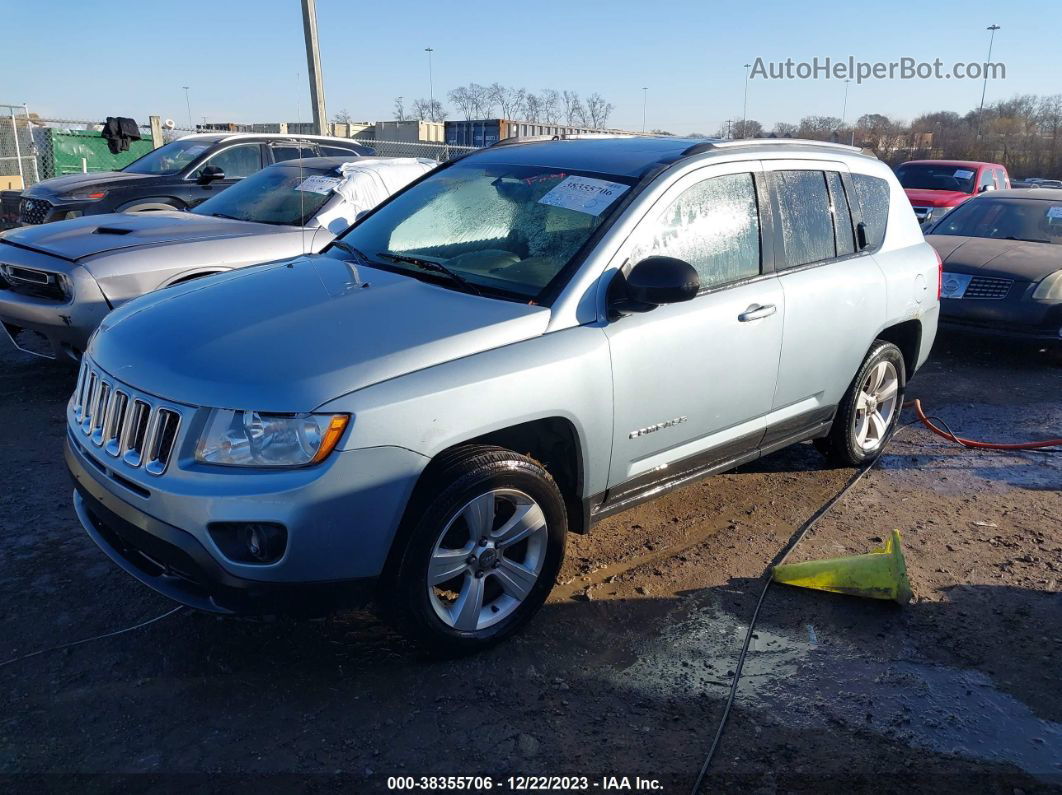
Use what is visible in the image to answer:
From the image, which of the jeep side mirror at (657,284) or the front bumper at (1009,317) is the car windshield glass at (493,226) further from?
the front bumper at (1009,317)

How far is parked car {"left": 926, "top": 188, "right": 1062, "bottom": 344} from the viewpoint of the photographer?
7.72 metres

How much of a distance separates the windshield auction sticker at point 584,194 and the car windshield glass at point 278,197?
10.8 ft

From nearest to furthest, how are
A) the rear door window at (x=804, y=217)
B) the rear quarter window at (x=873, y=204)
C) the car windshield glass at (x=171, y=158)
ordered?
the rear door window at (x=804, y=217) → the rear quarter window at (x=873, y=204) → the car windshield glass at (x=171, y=158)

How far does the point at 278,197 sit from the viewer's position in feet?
22.5

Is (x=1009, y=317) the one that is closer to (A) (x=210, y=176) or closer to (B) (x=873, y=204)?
(B) (x=873, y=204)

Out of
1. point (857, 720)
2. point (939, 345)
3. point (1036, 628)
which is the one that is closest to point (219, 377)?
point (857, 720)

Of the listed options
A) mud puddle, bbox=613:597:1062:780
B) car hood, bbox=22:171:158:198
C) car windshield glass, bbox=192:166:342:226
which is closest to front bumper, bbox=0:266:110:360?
car windshield glass, bbox=192:166:342:226

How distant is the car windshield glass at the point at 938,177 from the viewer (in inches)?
570

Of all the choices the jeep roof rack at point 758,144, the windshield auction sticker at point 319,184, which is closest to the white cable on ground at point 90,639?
the jeep roof rack at point 758,144

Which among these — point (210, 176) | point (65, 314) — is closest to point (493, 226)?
point (65, 314)

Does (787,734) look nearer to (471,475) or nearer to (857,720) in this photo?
(857,720)

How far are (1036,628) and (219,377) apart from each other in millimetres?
3430

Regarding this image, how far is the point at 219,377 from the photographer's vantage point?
2715 millimetres

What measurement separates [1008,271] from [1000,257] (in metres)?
0.41
